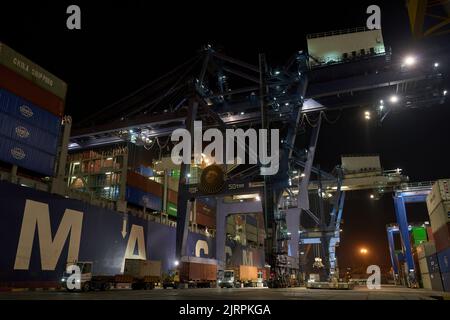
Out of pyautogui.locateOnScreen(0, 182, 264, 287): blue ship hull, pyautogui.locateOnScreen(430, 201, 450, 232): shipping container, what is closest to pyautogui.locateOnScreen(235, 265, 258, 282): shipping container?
pyautogui.locateOnScreen(0, 182, 264, 287): blue ship hull

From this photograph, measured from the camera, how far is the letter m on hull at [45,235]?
67.5 feet

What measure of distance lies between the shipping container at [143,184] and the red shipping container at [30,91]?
1046 cm

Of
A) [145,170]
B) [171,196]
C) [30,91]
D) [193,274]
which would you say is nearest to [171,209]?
[171,196]

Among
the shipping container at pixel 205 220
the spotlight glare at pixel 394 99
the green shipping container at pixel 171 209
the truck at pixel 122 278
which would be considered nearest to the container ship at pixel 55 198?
the green shipping container at pixel 171 209

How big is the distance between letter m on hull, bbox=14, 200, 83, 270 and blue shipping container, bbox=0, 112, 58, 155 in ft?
12.2

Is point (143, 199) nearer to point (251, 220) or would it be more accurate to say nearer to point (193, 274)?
point (193, 274)

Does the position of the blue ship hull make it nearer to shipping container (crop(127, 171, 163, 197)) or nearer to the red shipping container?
shipping container (crop(127, 171, 163, 197))

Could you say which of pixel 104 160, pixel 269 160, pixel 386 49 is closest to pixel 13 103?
pixel 104 160

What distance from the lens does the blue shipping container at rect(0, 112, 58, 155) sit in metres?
20.0

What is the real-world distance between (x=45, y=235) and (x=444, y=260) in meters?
23.9

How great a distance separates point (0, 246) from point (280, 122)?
23941 mm

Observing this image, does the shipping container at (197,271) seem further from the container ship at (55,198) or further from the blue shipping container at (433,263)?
the blue shipping container at (433,263)

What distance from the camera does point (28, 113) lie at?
21828 mm
